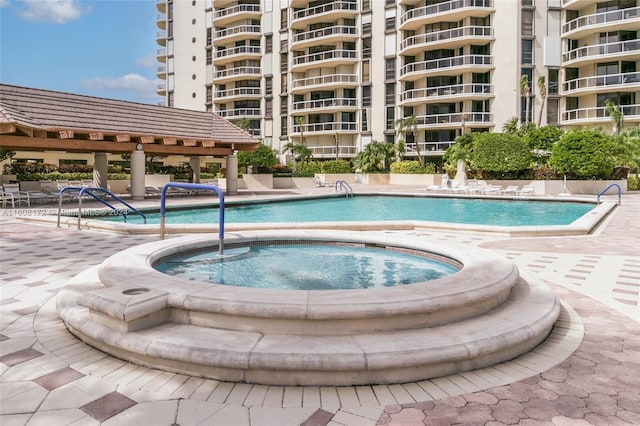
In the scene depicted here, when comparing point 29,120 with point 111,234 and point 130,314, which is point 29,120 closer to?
point 111,234

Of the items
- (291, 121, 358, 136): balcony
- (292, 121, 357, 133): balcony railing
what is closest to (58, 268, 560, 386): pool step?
(291, 121, 358, 136): balcony

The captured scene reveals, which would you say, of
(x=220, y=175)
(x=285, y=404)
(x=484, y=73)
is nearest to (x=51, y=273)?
(x=285, y=404)

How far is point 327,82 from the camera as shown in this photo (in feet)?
155

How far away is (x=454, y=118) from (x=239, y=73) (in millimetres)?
26257

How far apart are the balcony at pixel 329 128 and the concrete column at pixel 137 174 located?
26613 mm

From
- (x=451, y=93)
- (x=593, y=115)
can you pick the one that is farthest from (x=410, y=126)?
(x=593, y=115)

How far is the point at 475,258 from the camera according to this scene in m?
6.26

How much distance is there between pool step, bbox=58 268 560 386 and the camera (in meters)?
3.38

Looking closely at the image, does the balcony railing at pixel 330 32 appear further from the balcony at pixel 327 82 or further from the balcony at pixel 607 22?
the balcony at pixel 607 22

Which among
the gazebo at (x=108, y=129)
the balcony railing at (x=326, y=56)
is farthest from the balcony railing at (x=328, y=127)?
the gazebo at (x=108, y=129)

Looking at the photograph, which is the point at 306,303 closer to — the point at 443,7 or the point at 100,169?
the point at 100,169

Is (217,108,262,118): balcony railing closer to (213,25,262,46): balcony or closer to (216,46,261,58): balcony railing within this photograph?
(216,46,261,58): balcony railing

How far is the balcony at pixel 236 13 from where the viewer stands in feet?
170

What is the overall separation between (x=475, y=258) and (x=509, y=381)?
2914 millimetres
